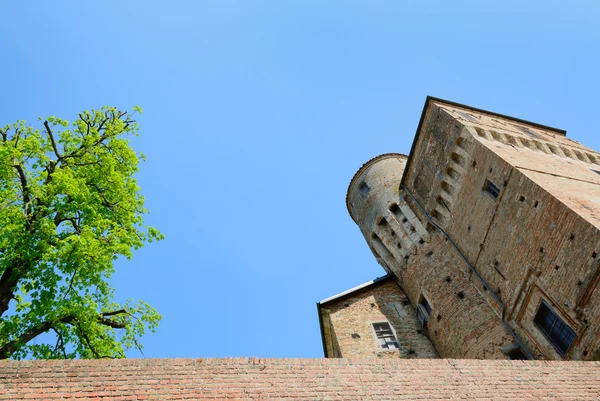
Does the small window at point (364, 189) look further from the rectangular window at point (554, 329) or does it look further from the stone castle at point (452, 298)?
the rectangular window at point (554, 329)

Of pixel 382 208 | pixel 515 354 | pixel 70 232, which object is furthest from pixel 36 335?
pixel 382 208

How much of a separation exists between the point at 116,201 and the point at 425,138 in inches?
533

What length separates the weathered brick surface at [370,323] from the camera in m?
17.5

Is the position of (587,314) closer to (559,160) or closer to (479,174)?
(479,174)

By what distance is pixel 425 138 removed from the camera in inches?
784

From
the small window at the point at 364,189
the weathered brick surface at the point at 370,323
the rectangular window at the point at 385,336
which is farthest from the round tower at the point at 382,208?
the rectangular window at the point at 385,336

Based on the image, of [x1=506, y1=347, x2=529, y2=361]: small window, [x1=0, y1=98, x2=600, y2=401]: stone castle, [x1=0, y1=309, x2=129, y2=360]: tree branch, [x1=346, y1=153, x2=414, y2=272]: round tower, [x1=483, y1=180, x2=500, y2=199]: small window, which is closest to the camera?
[x1=0, y1=98, x2=600, y2=401]: stone castle

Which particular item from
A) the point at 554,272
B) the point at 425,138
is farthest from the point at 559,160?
the point at 554,272

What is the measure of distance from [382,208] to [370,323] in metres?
7.11

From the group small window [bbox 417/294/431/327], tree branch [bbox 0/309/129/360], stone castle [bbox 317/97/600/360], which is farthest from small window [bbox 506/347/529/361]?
tree branch [bbox 0/309/129/360]

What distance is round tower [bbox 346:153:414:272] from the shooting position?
22.5 metres

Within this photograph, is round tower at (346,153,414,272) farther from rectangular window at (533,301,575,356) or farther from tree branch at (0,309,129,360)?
tree branch at (0,309,129,360)

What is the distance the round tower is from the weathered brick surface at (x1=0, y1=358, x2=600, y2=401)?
46.3 feet

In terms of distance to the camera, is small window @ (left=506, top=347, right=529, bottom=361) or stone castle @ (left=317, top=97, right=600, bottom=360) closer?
stone castle @ (left=317, top=97, right=600, bottom=360)
